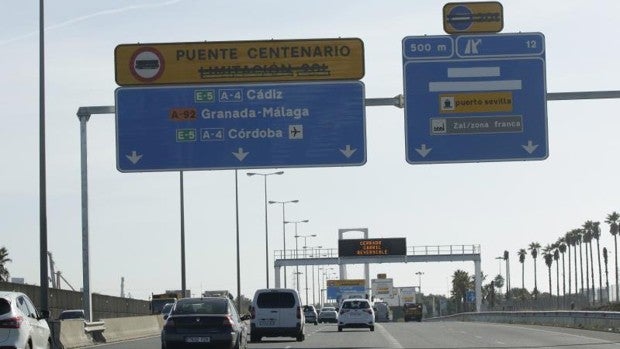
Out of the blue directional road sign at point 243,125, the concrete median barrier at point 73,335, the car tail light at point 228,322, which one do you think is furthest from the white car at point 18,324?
the concrete median barrier at point 73,335

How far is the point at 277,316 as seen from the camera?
140 ft

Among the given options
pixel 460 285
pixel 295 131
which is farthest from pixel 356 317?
pixel 460 285

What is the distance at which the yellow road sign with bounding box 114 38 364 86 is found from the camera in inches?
1276

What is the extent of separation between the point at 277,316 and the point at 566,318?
20214 mm

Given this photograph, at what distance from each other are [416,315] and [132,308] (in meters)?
44.7

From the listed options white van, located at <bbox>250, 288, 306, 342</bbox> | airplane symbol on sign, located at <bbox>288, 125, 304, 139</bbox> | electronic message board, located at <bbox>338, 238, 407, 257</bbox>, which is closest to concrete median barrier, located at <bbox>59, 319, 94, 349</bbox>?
white van, located at <bbox>250, 288, 306, 342</bbox>

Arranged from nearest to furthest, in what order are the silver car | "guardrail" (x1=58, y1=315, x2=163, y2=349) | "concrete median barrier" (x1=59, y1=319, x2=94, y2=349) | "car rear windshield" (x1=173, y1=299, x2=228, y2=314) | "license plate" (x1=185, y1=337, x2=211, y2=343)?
"license plate" (x1=185, y1=337, x2=211, y2=343), "car rear windshield" (x1=173, y1=299, x2=228, y2=314), "concrete median barrier" (x1=59, y1=319, x2=94, y2=349), "guardrail" (x1=58, y1=315, x2=163, y2=349), the silver car

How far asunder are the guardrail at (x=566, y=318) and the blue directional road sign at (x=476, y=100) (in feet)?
54.5

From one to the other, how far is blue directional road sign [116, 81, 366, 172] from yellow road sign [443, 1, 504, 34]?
8.97ft

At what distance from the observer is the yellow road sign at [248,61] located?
3241 cm

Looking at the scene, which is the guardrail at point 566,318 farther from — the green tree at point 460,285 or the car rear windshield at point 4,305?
the green tree at point 460,285

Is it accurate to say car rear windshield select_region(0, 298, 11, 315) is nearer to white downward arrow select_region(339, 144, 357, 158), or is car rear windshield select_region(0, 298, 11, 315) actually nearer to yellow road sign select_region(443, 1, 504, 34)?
white downward arrow select_region(339, 144, 357, 158)

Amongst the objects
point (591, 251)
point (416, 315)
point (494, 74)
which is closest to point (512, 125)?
point (494, 74)

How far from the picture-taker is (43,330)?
83.7 ft
